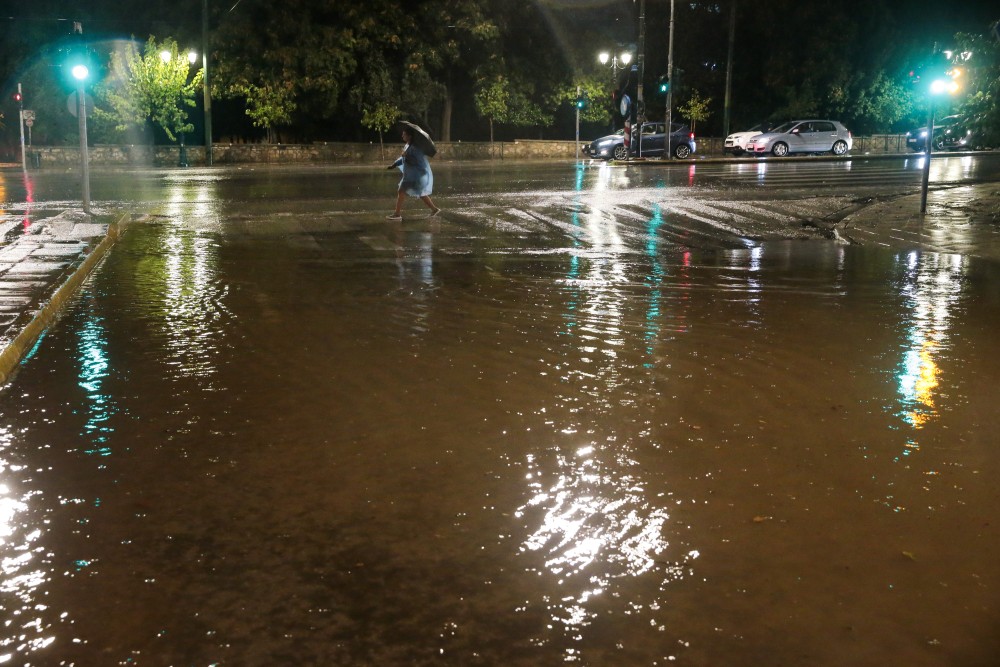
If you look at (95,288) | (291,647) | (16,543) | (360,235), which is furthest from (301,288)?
(291,647)

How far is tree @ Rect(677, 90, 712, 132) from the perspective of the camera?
185ft

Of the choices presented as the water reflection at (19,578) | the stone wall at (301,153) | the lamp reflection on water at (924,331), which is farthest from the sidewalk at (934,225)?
the stone wall at (301,153)

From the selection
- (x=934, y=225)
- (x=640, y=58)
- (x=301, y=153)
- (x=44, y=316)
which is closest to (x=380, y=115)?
(x=301, y=153)

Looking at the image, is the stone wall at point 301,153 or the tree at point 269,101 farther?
the tree at point 269,101

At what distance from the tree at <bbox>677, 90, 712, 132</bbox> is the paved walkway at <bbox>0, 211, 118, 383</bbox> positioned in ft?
142

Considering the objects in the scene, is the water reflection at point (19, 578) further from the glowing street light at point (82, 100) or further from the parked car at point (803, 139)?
the parked car at point (803, 139)

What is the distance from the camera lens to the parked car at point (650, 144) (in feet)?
148

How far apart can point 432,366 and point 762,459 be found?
2694mm

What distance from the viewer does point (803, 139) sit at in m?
48.1

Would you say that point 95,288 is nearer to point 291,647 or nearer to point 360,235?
point 360,235

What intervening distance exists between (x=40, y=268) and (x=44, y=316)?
2810 mm

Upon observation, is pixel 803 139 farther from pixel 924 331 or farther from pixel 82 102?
pixel 924 331

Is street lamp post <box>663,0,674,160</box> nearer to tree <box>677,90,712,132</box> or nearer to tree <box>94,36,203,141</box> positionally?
tree <box>677,90,712,132</box>

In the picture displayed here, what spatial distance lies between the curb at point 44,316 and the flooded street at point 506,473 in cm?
16
